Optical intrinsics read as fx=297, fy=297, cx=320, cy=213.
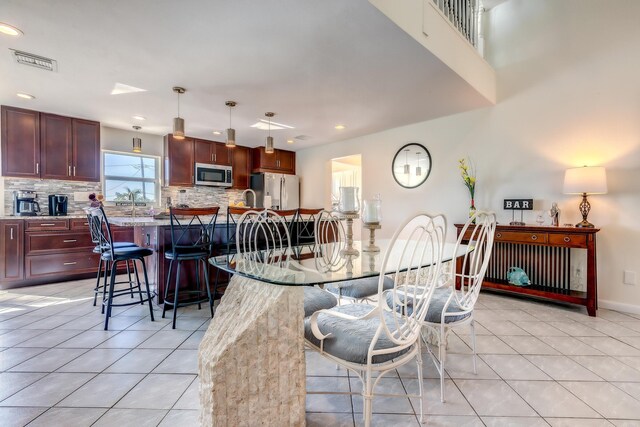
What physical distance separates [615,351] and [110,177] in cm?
618

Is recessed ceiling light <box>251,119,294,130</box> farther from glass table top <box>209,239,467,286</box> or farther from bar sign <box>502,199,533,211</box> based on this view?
bar sign <box>502,199,533,211</box>

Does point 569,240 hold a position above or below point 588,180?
below

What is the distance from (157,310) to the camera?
9.23ft

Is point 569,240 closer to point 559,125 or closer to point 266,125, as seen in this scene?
point 559,125

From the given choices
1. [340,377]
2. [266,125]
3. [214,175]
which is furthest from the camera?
[214,175]

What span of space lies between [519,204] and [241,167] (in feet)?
15.0

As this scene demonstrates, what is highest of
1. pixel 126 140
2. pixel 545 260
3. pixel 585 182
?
pixel 126 140

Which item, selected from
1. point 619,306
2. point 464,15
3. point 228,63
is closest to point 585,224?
point 619,306

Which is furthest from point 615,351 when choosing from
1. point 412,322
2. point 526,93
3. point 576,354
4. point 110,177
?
point 110,177

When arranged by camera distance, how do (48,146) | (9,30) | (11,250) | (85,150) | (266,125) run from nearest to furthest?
(9,30) → (11,250) → (48,146) → (85,150) → (266,125)

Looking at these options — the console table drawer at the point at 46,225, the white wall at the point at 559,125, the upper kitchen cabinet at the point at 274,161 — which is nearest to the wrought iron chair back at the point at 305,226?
the white wall at the point at 559,125

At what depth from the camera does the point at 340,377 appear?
1.76 m

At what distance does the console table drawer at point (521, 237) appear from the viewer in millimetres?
2956

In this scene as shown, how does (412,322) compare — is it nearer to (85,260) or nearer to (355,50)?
(355,50)
